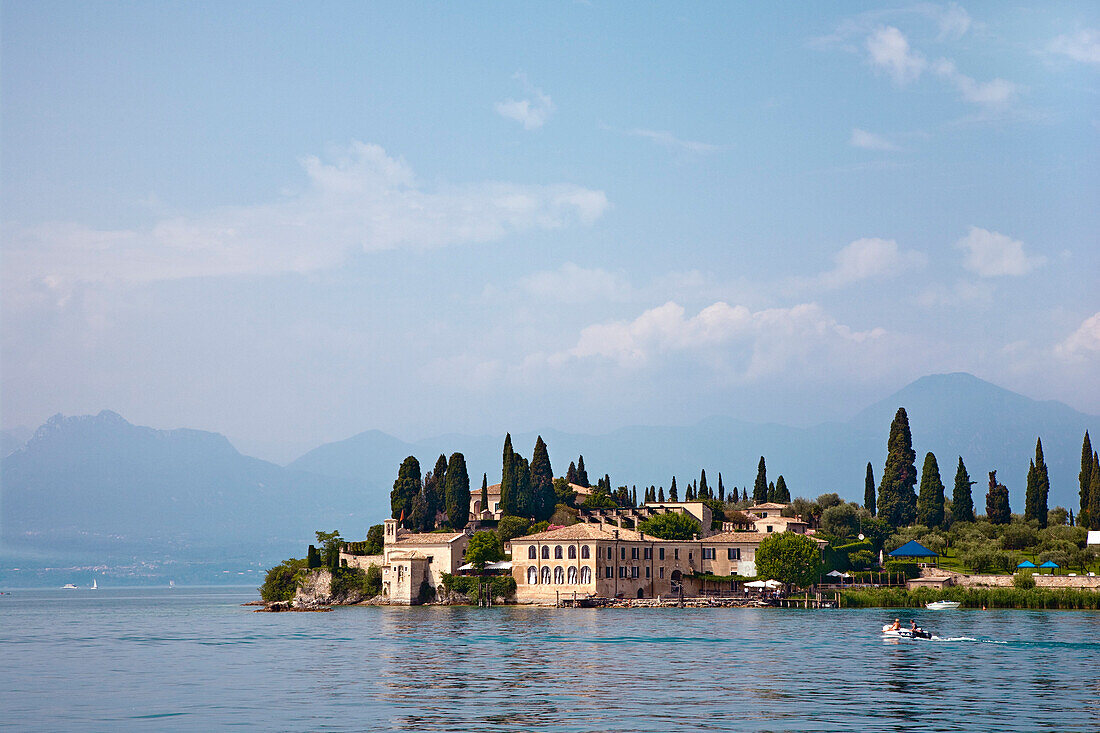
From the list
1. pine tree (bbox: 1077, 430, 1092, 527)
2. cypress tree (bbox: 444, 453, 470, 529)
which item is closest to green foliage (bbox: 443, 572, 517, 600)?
cypress tree (bbox: 444, 453, 470, 529)

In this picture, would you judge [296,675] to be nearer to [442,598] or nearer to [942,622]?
[942,622]

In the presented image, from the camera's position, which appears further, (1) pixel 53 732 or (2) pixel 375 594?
(2) pixel 375 594

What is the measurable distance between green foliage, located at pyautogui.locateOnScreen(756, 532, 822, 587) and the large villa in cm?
476

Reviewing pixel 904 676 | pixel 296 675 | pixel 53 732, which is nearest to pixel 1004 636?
pixel 904 676

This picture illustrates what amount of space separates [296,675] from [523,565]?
62.2 m

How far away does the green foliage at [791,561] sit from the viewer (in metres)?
107

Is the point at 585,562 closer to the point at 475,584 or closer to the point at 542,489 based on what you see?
the point at 475,584

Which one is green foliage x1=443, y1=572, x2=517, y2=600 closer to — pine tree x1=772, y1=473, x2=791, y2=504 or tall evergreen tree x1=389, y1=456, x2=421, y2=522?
tall evergreen tree x1=389, y1=456, x2=421, y2=522

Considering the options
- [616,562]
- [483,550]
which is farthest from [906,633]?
[483,550]

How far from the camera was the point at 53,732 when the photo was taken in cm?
3534

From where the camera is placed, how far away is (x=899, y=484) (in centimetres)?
12769

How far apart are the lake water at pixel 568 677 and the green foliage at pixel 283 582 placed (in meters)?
37.4

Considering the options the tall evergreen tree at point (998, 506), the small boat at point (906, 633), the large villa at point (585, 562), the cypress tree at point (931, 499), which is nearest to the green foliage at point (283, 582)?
the large villa at point (585, 562)

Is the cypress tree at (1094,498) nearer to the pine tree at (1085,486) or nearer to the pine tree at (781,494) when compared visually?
the pine tree at (1085,486)
